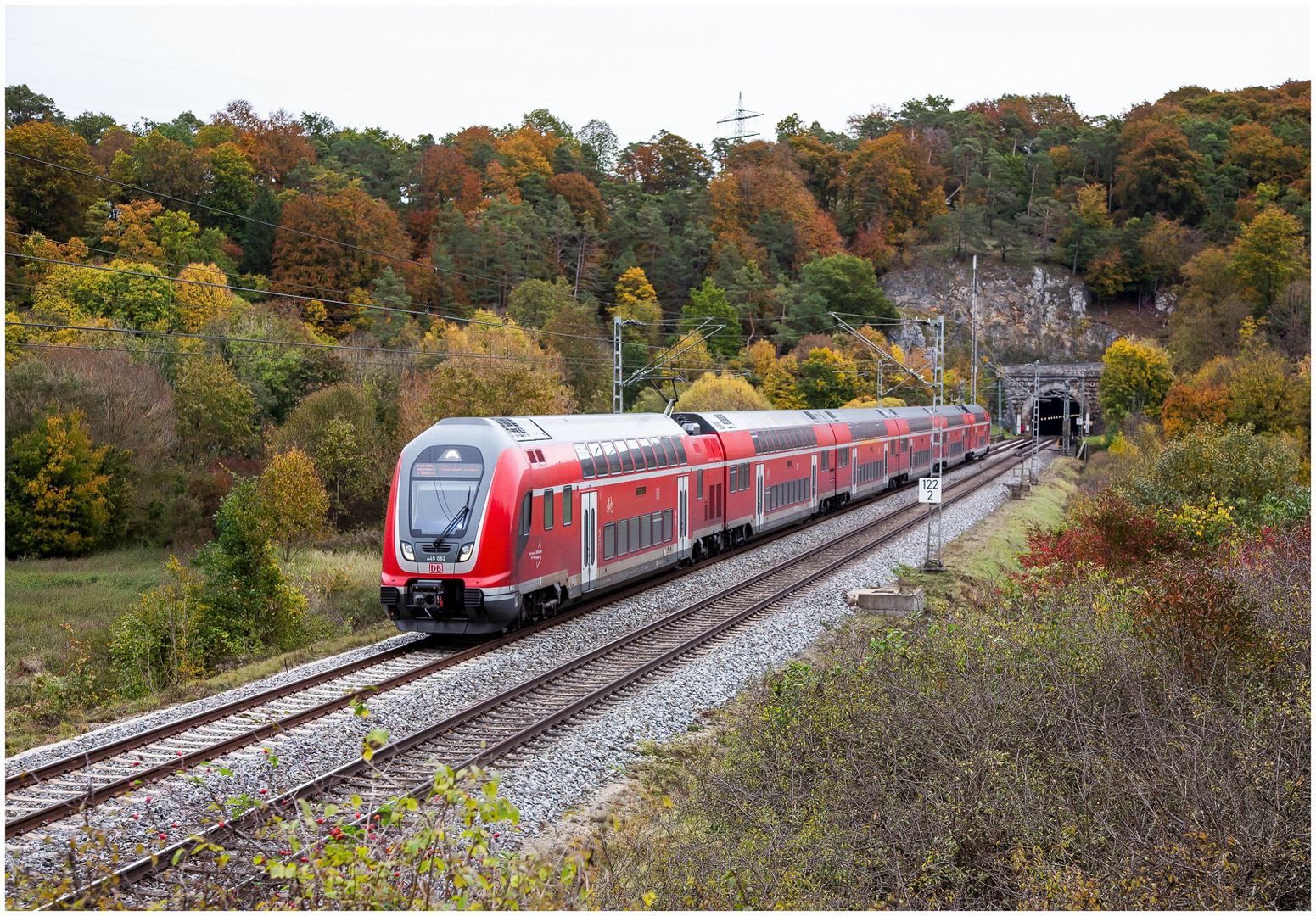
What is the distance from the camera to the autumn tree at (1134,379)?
205 feet

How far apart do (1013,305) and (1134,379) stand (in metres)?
44.5

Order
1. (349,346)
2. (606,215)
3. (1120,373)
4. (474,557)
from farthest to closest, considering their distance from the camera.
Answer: (606,215) < (1120,373) < (349,346) < (474,557)

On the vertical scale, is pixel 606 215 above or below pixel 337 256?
above

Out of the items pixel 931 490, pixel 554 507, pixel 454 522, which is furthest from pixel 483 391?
pixel 454 522

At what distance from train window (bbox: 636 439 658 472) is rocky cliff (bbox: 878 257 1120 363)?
85.3 m

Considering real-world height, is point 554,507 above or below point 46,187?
below

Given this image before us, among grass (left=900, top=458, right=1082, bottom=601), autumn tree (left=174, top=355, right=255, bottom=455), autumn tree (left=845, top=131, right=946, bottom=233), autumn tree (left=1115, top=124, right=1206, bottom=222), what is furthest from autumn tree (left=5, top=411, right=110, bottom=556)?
autumn tree (left=1115, top=124, right=1206, bottom=222)

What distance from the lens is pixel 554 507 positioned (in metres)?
17.3

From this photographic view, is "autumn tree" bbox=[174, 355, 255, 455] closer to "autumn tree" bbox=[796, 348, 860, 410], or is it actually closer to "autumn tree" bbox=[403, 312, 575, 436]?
"autumn tree" bbox=[403, 312, 575, 436]

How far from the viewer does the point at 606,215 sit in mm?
96875

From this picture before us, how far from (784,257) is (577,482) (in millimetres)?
86587

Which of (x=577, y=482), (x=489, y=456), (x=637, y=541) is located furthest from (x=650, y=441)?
(x=489, y=456)

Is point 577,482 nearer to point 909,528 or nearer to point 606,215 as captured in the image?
point 909,528

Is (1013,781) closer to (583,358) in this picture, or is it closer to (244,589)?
(244,589)
